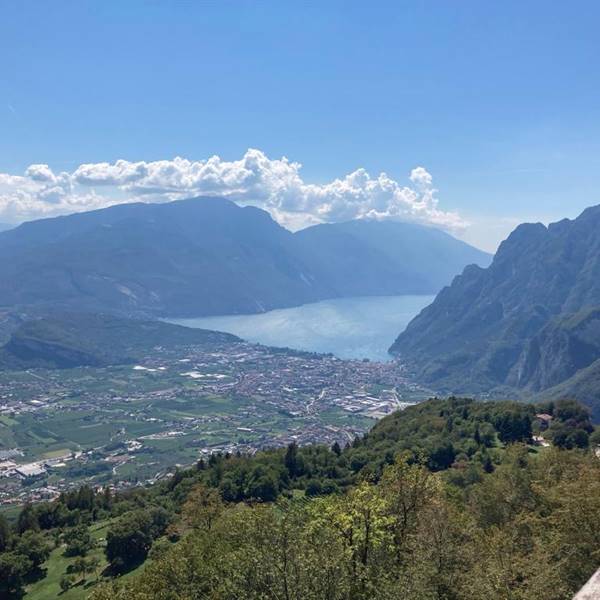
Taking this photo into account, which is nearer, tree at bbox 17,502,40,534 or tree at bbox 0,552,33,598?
tree at bbox 0,552,33,598

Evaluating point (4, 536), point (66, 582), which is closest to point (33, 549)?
point (4, 536)

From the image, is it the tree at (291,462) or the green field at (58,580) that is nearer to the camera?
the green field at (58,580)

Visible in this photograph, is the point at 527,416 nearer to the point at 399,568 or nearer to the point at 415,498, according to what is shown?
the point at 415,498

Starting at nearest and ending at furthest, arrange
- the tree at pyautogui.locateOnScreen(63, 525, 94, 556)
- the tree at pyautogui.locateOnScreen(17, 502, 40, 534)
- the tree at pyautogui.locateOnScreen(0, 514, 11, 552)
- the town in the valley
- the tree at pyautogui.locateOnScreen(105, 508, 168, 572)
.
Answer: the tree at pyautogui.locateOnScreen(105, 508, 168, 572)
the tree at pyautogui.locateOnScreen(0, 514, 11, 552)
the tree at pyautogui.locateOnScreen(63, 525, 94, 556)
the tree at pyautogui.locateOnScreen(17, 502, 40, 534)
the town in the valley

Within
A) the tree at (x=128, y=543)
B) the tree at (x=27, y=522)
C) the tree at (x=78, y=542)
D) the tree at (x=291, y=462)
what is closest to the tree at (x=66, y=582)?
the tree at (x=128, y=543)

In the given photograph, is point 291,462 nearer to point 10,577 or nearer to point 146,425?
point 10,577

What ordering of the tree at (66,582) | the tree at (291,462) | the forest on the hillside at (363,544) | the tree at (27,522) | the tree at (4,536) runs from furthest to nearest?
the tree at (291,462), the tree at (27,522), the tree at (4,536), the tree at (66,582), the forest on the hillside at (363,544)

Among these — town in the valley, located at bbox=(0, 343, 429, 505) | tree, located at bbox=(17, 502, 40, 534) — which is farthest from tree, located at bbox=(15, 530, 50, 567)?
town in the valley, located at bbox=(0, 343, 429, 505)

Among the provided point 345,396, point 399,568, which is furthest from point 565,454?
point 345,396

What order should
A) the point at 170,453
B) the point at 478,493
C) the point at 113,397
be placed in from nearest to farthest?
the point at 478,493, the point at 170,453, the point at 113,397

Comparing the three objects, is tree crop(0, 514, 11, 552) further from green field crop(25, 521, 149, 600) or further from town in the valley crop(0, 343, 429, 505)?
town in the valley crop(0, 343, 429, 505)

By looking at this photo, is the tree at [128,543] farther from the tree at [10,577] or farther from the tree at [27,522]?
the tree at [27,522]
